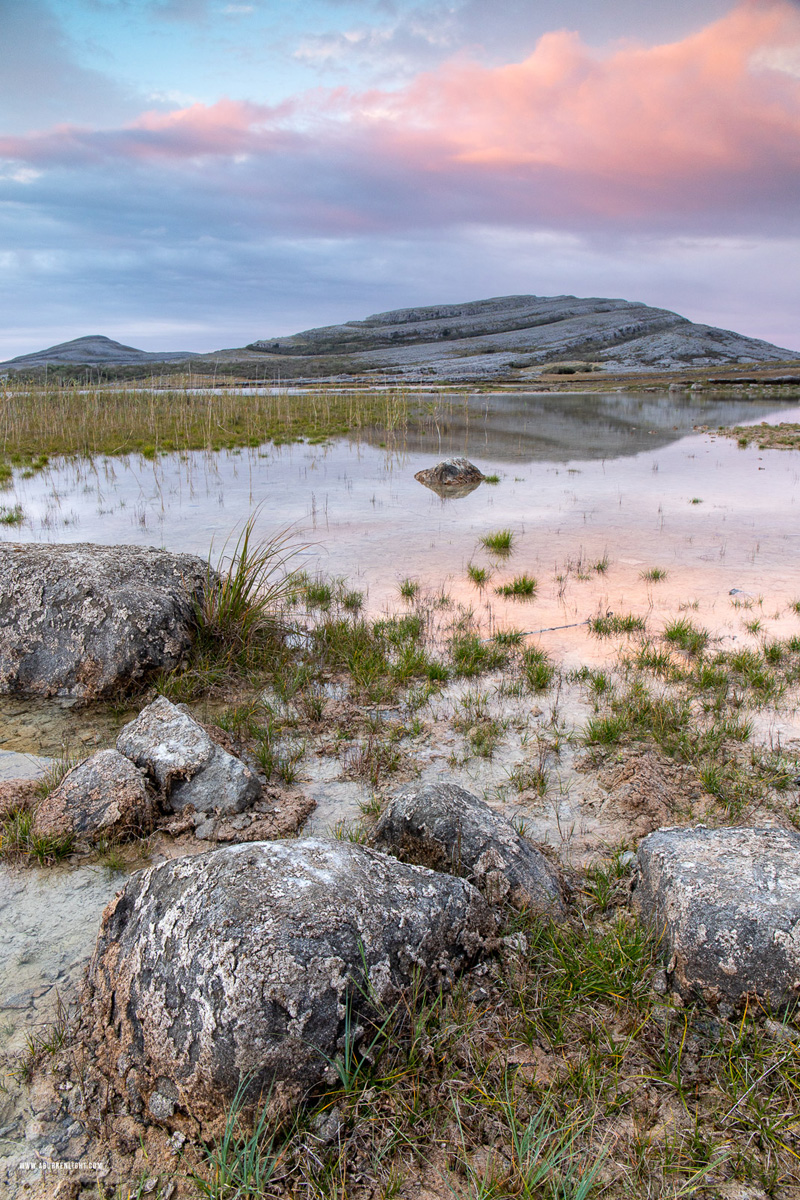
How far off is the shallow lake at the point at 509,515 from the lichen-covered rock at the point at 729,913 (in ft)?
10.0

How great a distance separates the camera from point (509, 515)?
11.4 m

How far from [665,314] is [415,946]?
159315 millimetres

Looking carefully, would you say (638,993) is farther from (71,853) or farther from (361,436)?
(361,436)

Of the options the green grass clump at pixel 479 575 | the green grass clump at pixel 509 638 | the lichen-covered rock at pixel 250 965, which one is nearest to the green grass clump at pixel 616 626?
the green grass clump at pixel 509 638

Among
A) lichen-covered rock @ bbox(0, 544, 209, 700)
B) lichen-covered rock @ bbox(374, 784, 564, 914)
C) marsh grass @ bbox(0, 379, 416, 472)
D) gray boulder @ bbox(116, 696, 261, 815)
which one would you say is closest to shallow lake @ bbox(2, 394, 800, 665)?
marsh grass @ bbox(0, 379, 416, 472)

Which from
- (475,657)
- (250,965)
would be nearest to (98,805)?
(250,965)

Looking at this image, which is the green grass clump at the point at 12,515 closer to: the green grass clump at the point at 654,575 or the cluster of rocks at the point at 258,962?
the green grass clump at the point at 654,575

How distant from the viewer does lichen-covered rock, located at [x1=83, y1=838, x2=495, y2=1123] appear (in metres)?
1.87

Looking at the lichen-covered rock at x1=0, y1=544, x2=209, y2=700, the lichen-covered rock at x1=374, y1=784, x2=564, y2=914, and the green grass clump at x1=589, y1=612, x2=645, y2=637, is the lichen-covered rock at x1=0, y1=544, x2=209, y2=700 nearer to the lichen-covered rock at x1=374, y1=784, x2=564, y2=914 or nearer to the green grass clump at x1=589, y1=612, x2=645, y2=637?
the lichen-covered rock at x1=374, y1=784, x2=564, y2=914

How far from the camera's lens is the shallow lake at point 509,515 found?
23.9 feet

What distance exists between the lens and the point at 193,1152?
1.87 m

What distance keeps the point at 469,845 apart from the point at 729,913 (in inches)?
39.3

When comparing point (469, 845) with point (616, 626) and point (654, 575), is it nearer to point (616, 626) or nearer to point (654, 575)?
point (616, 626)

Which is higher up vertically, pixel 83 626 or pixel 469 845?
pixel 83 626
